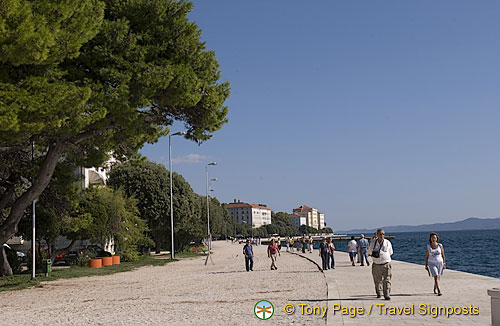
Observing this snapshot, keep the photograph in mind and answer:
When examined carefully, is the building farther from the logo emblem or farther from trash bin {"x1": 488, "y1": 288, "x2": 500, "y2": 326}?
trash bin {"x1": 488, "y1": 288, "x2": 500, "y2": 326}

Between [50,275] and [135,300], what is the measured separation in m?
14.1

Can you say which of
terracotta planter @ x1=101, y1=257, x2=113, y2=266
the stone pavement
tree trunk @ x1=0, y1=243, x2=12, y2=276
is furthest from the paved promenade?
terracotta planter @ x1=101, y1=257, x2=113, y2=266

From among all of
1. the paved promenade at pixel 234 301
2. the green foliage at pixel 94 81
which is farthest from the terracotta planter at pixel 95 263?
the paved promenade at pixel 234 301

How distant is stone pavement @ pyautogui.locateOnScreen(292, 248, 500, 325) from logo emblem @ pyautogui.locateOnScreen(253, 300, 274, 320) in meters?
1.32

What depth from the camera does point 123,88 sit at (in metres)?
18.8

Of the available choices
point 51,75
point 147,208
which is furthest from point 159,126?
point 147,208

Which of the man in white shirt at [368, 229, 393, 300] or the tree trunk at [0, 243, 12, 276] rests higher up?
the man in white shirt at [368, 229, 393, 300]

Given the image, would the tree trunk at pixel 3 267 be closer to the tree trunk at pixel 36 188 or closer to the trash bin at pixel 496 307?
the tree trunk at pixel 36 188

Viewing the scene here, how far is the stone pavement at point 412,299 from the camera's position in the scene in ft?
32.5

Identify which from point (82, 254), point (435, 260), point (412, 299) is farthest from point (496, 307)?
point (82, 254)

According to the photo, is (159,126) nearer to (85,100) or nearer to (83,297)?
(85,100)

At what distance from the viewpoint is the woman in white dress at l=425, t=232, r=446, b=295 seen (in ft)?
43.8

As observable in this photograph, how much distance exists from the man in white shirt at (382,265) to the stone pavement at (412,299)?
334mm

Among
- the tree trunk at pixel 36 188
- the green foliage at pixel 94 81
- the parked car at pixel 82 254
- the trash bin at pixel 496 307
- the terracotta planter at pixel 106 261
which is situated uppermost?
the green foliage at pixel 94 81
